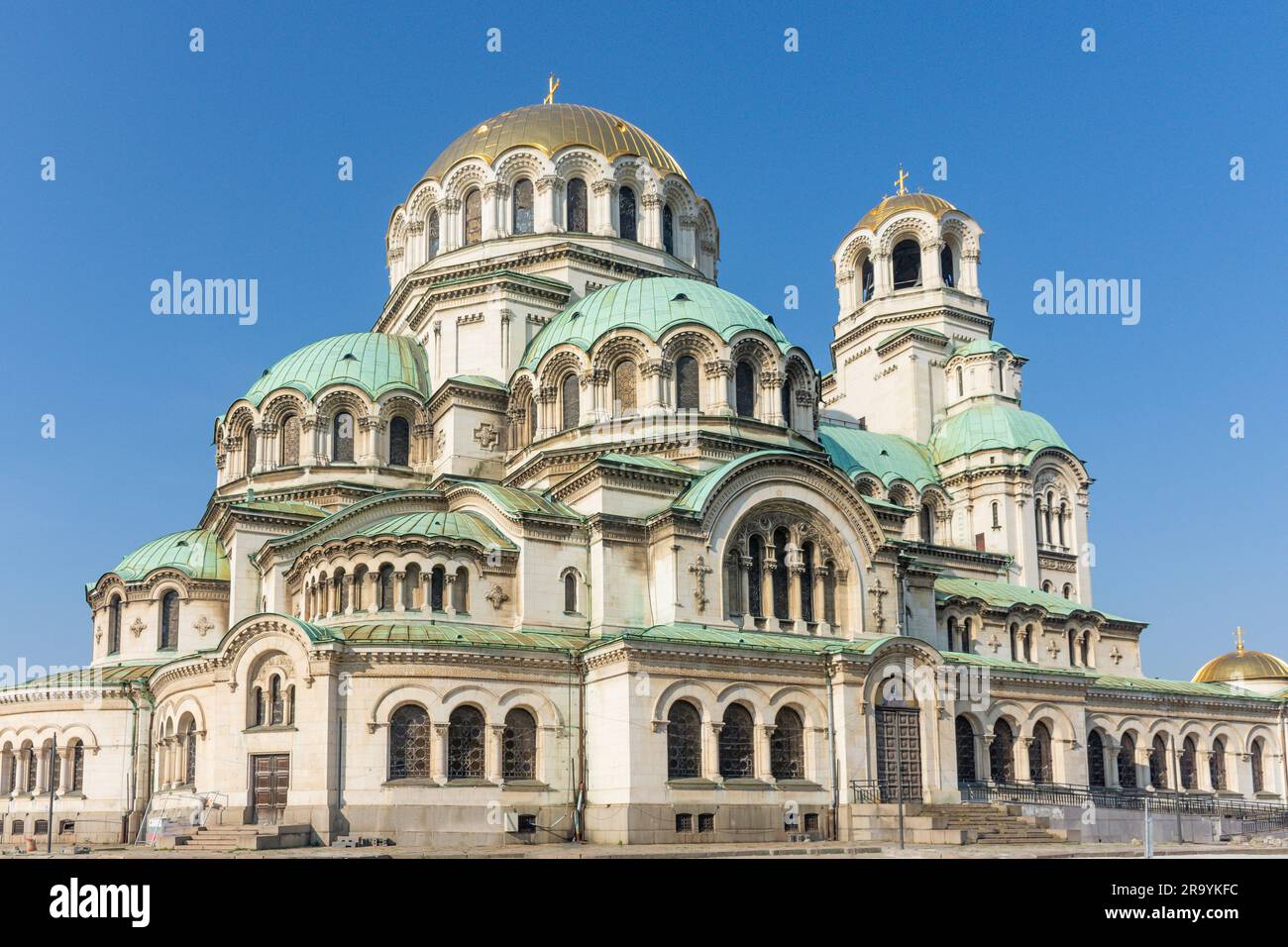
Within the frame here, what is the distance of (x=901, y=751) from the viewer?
38000mm

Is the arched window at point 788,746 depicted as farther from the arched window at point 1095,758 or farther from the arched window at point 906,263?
the arched window at point 906,263

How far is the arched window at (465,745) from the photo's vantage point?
34.8 meters

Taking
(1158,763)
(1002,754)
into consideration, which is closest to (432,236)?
(1002,754)

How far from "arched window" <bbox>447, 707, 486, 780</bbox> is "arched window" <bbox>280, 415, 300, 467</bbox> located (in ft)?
51.8

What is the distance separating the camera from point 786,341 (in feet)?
148

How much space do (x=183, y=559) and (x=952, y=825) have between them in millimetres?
27363

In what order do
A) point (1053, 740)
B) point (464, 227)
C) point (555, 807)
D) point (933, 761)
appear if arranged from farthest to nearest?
point (464, 227) → point (1053, 740) → point (933, 761) → point (555, 807)

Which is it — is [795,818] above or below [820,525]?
below

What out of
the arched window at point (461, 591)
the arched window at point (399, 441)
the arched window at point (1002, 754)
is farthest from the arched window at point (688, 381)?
the arched window at point (1002, 754)

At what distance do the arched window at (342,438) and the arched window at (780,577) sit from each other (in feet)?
53.2
